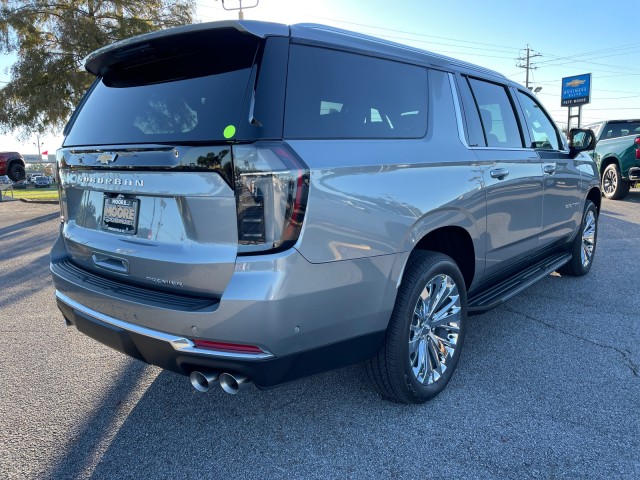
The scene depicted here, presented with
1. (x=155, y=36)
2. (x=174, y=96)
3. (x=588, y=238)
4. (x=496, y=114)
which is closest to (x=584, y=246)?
(x=588, y=238)

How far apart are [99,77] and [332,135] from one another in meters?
1.57

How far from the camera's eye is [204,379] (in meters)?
2.13

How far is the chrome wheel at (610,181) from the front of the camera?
41.4ft

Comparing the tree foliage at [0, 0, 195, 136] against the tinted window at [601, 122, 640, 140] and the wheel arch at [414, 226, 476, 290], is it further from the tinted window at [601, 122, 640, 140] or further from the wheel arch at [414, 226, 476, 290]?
the wheel arch at [414, 226, 476, 290]

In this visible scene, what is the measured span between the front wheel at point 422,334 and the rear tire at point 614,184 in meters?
11.7

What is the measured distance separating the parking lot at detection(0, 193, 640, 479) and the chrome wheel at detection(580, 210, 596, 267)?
5.04 ft

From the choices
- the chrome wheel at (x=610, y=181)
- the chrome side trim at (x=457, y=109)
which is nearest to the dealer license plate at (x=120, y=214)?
Result: the chrome side trim at (x=457, y=109)

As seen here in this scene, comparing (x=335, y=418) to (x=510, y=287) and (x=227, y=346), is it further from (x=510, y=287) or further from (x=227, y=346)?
(x=510, y=287)

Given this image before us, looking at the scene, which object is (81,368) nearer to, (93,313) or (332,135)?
(93,313)

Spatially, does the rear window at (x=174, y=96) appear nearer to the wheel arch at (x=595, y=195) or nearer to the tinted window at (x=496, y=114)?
the tinted window at (x=496, y=114)

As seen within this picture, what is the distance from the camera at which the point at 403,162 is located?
2459 millimetres

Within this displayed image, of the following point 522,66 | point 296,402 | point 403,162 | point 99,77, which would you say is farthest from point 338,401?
point 522,66

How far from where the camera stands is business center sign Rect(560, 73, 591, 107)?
37.0 m

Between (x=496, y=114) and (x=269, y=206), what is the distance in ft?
7.75
